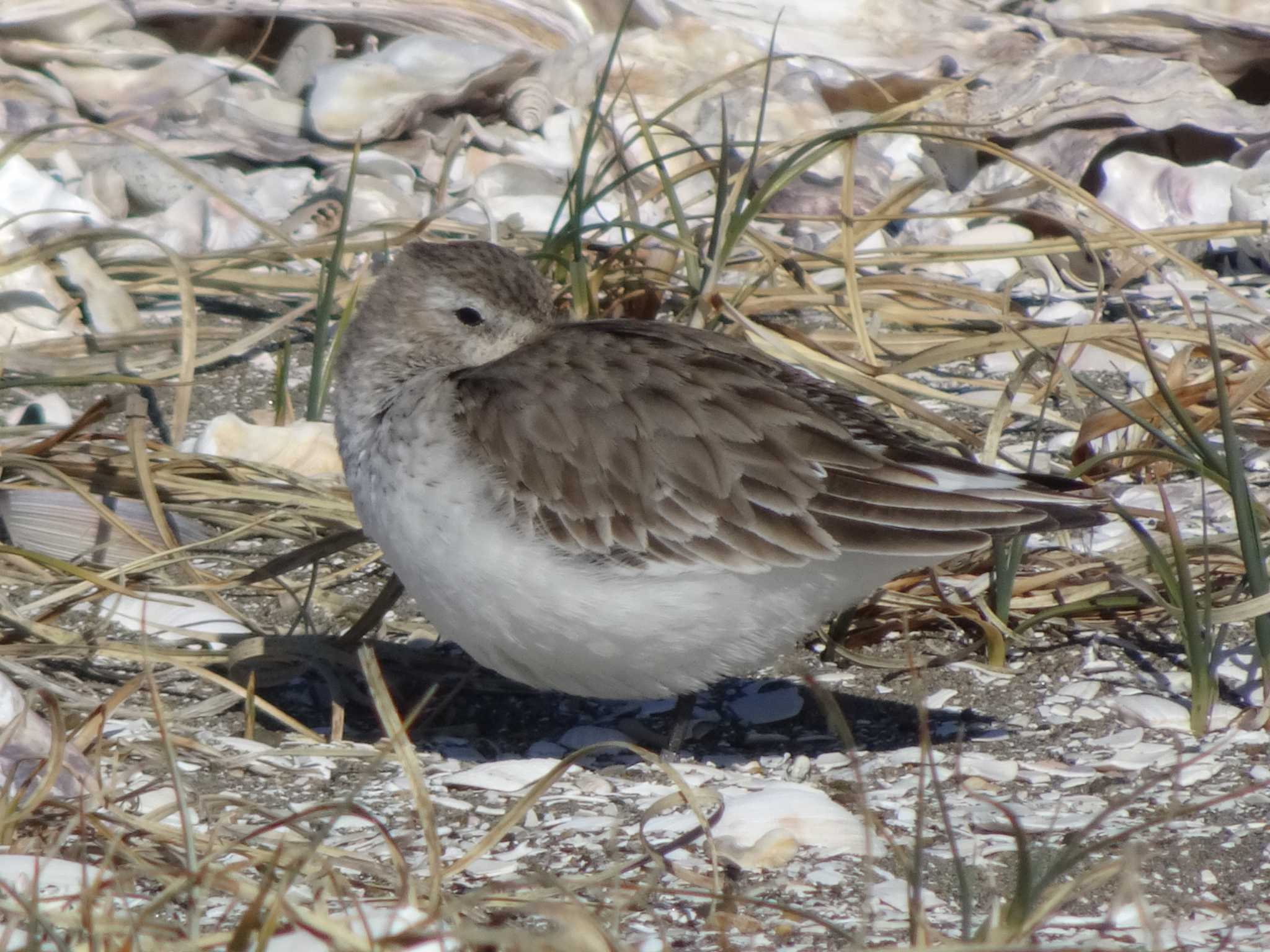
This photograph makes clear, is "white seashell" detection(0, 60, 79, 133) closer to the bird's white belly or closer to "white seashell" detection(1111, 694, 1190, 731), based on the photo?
the bird's white belly

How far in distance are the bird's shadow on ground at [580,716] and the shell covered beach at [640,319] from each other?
1cm

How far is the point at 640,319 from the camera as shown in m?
4.96

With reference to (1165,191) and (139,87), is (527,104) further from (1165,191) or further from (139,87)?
(1165,191)

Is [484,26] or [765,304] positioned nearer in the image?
[765,304]

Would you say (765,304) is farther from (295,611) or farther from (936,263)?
(295,611)

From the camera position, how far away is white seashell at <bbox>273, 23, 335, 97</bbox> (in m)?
6.63

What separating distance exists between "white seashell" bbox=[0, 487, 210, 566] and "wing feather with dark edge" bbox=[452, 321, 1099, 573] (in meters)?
1.25

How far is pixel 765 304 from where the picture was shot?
514cm

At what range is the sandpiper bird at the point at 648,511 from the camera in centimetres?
323

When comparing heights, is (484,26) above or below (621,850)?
above

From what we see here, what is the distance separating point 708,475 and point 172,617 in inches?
59.0

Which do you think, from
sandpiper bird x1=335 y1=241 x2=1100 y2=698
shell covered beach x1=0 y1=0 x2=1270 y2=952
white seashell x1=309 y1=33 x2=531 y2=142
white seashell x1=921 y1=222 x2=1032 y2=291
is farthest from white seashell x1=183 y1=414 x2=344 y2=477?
white seashell x1=921 y1=222 x2=1032 y2=291

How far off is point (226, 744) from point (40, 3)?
4.11m

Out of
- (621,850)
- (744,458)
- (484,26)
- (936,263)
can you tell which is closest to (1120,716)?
(744,458)
